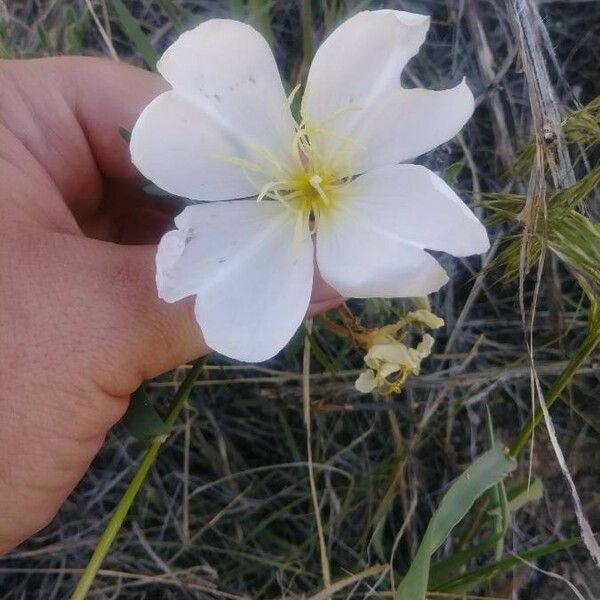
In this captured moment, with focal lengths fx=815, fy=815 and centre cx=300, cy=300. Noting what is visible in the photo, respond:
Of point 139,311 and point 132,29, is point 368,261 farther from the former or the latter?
point 132,29

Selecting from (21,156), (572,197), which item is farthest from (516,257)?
(21,156)

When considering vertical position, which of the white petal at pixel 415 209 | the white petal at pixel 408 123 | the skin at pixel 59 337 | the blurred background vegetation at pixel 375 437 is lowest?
the blurred background vegetation at pixel 375 437

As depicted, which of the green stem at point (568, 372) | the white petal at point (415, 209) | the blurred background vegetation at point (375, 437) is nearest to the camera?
the white petal at point (415, 209)

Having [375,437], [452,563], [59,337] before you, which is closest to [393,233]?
[59,337]

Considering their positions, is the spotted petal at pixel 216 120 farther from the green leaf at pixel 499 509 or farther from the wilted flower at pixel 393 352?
the green leaf at pixel 499 509

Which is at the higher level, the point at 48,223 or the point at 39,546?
the point at 48,223

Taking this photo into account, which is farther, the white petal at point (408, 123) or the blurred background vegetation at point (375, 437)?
the blurred background vegetation at point (375, 437)

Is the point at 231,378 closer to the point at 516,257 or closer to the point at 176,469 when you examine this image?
the point at 176,469

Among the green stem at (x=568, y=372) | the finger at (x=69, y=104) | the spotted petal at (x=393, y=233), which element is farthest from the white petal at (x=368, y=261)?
the finger at (x=69, y=104)
